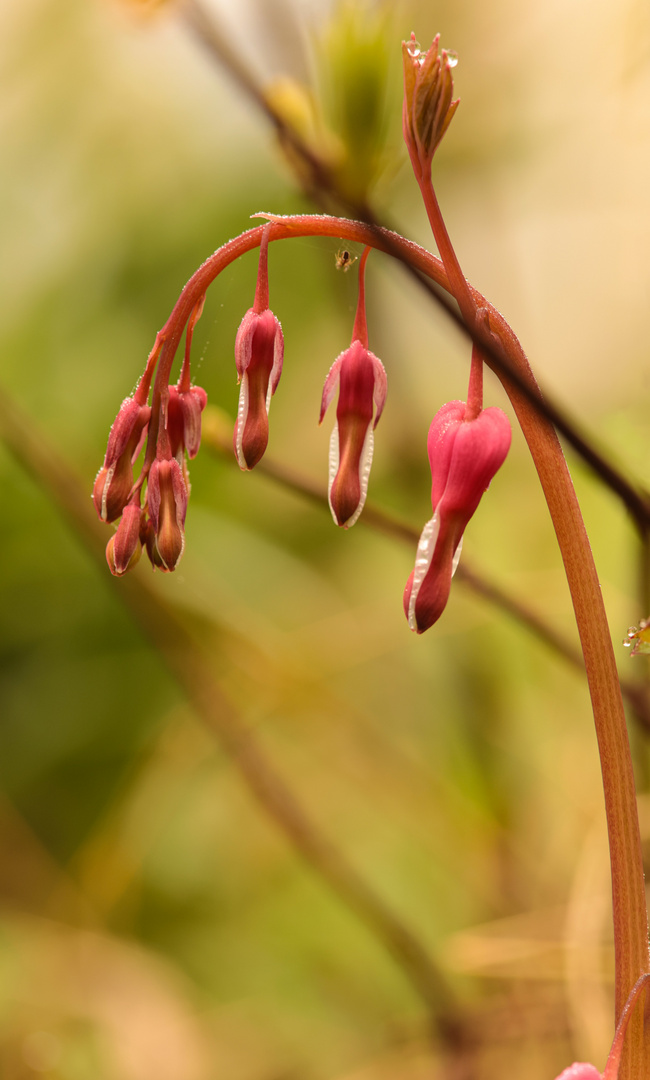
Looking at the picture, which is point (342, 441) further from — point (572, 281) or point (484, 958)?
point (572, 281)

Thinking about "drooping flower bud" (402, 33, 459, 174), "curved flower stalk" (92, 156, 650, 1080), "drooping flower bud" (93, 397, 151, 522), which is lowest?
"curved flower stalk" (92, 156, 650, 1080)

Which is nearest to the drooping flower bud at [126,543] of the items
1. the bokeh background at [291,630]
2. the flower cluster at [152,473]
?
the flower cluster at [152,473]

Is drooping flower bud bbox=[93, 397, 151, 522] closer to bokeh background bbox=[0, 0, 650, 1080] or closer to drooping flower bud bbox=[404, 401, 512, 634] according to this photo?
drooping flower bud bbox=[404, 401, 512, 634]

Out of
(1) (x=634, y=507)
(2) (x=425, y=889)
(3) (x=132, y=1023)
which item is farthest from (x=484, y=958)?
(1) (x=634, y=507)

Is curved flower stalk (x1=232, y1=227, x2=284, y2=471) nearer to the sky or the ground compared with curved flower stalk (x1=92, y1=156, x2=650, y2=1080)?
nearer to the sky

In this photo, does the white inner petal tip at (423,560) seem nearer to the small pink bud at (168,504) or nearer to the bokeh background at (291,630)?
the small pink bud at (168,504)

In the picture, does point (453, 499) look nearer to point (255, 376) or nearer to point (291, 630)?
point (255, 376)

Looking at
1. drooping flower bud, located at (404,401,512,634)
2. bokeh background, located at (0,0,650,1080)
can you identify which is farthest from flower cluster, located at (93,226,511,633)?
bokeh background, located at (0,0,650,1080)
